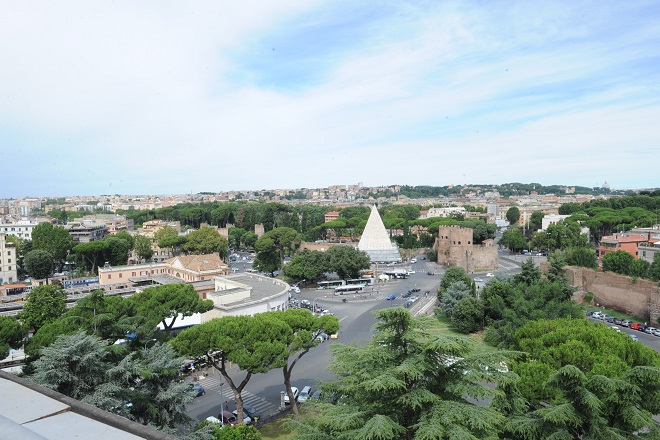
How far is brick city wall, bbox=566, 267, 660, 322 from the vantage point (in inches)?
909

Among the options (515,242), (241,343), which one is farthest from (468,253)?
(241,343)

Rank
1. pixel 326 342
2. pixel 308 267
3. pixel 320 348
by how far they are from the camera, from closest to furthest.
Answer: pixel 320 348 → pixel 326 342 → pixel 308 267

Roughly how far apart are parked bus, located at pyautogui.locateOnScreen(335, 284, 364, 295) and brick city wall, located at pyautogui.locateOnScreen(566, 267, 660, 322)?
1330cm

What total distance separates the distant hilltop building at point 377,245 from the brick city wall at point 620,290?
16.6 m

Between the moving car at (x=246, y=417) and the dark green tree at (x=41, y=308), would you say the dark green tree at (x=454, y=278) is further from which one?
the dark green tree at (x=41, y=308)

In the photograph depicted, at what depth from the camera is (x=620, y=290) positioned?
997 inches

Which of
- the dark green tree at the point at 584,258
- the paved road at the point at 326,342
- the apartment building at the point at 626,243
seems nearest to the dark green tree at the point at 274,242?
the paved road at the point at 326,342

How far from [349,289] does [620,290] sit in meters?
16.2

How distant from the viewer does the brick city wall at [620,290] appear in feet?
75.7

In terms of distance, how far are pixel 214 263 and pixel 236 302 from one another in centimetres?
975

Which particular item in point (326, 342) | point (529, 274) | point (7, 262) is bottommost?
point (326, 342)

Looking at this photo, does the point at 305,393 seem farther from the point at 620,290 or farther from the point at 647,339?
the point at 620,290

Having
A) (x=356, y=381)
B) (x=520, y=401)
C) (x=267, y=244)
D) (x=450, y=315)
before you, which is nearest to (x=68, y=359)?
(x=356, y=381)

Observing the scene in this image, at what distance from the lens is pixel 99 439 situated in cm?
271
